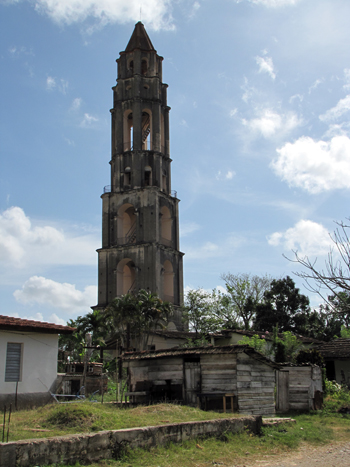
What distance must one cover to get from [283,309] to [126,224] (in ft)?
64.3

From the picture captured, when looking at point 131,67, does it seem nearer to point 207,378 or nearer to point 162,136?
point 162,136

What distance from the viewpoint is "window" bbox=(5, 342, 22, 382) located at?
17234 millimetres

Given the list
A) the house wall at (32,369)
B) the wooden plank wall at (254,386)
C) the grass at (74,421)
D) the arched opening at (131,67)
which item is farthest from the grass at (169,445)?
the arched opening at (131,67)

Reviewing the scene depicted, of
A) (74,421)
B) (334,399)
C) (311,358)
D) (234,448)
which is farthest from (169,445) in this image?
(334,399)

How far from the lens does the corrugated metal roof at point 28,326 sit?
55.9ft

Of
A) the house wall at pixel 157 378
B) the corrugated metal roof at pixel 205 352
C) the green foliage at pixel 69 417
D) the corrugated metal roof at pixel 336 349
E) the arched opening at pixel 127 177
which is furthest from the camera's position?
the arched opening at pixel 127 177

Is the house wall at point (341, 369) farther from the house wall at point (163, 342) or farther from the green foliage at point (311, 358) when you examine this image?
the house wall at point (163, 342)

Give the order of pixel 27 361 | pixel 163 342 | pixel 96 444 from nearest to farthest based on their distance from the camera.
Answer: pixel 96 444, pixel 27 361, pixel 163 342

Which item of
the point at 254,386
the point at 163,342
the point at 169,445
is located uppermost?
the point at 163,342

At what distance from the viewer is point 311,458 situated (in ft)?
39.6

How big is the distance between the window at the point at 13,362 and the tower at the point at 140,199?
2829 centimetres

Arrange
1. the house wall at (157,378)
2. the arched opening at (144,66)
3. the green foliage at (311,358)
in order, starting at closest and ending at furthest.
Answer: the house wall at (157,378)
the green foliage at (311,358)
the arched opening at (144,66)

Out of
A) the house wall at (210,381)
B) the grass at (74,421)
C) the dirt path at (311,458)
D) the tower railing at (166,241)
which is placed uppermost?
the tower railing at (166,241)

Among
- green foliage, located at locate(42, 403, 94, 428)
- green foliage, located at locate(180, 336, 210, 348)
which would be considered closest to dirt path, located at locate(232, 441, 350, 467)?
green foliage, located at locate(42, 403, 94, 428)
